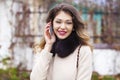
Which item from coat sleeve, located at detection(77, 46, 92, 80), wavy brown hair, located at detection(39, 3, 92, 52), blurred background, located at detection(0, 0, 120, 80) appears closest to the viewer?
coat sleeve, located at detection(77, 46, 92, 80)

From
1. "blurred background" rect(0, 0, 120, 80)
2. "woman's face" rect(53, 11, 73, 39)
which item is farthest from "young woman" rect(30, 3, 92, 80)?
"blurred background" rect(0, 0, 120, 80)

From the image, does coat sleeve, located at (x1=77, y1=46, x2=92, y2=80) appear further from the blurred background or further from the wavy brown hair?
the blurred background

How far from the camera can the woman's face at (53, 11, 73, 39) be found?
4449mm

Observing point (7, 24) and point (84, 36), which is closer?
point (84, 36)

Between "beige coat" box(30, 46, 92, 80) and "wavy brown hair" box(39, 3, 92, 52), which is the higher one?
"wavy brown hair" box(39, 3, 92, 52)

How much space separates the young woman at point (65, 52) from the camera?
14.4 ft

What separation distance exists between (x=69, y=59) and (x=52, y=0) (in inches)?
202

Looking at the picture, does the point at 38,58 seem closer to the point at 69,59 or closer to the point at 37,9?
the point at 69,59

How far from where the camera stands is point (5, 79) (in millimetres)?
8102

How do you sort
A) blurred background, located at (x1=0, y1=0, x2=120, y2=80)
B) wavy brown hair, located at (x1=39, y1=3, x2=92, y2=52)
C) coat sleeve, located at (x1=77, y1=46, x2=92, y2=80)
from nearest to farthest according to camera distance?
1. coat sleeve, located at (x1=77, y1=46, x2=92, y2=80)
2. wavy brown hair, located at (x1=39, y1=3, x2=92, y2=52)
3. blurred background, located at (x1=0, y1=0, x2=120, y2=80)

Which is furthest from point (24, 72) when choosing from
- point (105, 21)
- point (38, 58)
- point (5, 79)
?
point (38, 58)

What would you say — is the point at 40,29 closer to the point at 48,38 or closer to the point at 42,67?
the point at 48,38

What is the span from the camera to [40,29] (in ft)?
31.3

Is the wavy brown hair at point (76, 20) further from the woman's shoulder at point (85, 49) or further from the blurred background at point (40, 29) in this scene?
the blurred background at point (40, 29)
